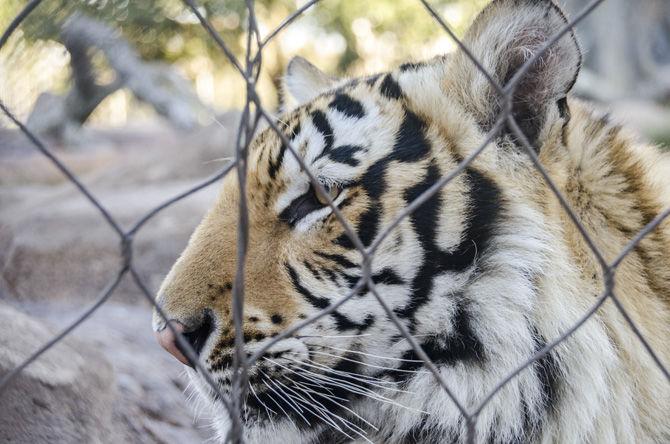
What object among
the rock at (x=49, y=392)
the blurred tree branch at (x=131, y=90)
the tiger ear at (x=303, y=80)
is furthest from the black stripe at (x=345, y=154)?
the blurred tree branch at (x=131, y=90)

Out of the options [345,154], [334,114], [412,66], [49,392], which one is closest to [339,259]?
[345,154]

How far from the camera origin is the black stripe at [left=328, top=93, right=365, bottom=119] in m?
1.56

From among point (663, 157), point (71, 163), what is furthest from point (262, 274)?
point (71, 163)

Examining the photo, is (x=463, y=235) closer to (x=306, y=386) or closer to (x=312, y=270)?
(x=312, y=270)

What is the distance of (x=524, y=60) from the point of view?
4.70 ft

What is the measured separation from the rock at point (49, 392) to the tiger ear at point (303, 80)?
2.95 ft

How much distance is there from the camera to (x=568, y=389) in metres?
1.36

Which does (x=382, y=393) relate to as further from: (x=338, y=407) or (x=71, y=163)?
(x=71, y=163)

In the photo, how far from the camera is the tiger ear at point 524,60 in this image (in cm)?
135

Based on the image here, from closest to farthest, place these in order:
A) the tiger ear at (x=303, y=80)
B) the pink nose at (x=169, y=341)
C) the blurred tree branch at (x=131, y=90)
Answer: the pink nose at (x=169, y=341) < the tiger ear at (x=303, y=80) < the blurred tree branch at (x=131, y=90)

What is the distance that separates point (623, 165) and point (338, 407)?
0.78 metres

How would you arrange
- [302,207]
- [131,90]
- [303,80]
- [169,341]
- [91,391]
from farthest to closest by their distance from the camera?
[131,90] < [303,80] < [91,391] < [302,207] < [169,341]

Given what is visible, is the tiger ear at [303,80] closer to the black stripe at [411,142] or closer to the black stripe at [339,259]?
the black stripe at [411,142]

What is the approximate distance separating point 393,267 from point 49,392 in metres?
0.76
